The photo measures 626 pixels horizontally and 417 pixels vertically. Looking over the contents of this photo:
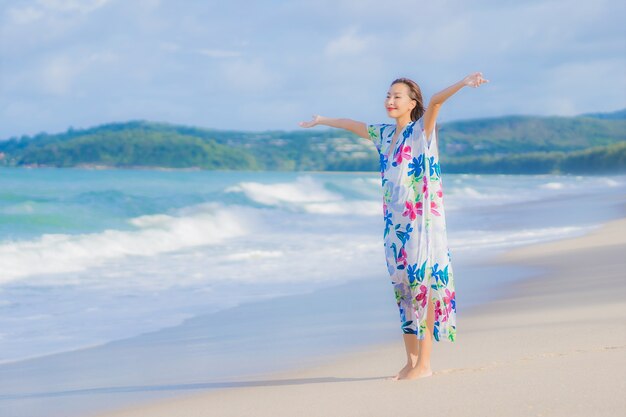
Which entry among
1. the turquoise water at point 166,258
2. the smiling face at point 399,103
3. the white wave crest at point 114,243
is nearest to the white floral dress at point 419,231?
the smiling face at point 399,103

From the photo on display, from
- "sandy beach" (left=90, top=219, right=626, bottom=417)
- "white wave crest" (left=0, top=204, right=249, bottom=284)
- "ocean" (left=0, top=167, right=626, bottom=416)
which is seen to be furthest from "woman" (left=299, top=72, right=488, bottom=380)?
"white wave crest" (left=0, top=204, right=249, bottom=284)

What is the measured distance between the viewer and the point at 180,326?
7.98 m

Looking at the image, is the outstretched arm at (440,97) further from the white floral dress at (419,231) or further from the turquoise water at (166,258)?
the turquoise water at (166,258)

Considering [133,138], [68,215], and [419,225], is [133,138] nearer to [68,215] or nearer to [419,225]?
[68,215]

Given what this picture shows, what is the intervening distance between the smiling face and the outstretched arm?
21 cm

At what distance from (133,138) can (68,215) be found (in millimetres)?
52700

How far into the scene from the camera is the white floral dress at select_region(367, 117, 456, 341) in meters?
4.77

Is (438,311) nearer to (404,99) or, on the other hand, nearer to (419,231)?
(419,231)

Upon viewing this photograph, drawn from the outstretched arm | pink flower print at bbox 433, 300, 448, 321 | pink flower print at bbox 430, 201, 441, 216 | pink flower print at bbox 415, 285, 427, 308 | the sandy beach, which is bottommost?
the sandy beach

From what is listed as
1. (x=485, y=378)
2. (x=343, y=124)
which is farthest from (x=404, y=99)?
(x=485, y=378)

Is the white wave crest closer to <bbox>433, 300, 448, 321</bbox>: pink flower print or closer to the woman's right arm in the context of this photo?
the woman's right arm

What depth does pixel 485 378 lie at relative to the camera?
4.41 metres

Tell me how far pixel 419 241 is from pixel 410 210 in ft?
0.56

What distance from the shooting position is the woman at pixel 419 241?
4766 millimetres
